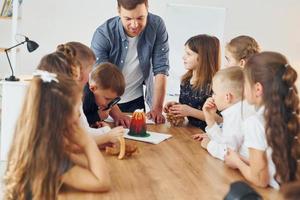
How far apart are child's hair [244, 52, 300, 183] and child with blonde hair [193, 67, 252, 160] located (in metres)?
0.34

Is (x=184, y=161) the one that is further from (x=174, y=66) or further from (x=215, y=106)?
(x=174, y=66)

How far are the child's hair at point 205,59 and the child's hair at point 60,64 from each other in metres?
1.06

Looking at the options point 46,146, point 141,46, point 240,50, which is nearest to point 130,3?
point 141,46

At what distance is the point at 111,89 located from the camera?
2.18 m

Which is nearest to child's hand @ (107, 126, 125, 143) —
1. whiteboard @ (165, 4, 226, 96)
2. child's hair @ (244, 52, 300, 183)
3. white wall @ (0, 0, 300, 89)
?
child's hair @ (244, 52, 300, 183)

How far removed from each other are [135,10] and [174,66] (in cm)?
235

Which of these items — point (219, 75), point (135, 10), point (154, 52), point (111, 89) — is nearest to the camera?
point (219, 75)

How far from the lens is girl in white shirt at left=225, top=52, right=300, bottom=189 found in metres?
1.49

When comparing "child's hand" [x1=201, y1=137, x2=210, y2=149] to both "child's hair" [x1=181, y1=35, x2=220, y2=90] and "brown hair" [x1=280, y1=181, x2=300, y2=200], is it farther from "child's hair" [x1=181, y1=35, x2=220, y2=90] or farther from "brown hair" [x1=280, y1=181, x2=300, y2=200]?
"brown hair" [x1=280, y1=181, x2=300, y2=200]

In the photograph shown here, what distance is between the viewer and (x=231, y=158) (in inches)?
66.1

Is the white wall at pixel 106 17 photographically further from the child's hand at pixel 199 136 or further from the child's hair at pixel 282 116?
the child's hair at pixel 282 116

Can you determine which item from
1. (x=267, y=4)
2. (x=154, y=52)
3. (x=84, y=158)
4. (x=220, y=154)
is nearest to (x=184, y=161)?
(x=220, y=154)

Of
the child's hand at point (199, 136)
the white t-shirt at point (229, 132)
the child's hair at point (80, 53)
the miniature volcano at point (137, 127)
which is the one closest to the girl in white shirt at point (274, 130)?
the white t-shirt at point (229, 132)

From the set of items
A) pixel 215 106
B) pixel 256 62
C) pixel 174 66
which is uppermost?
pixel 256 62
